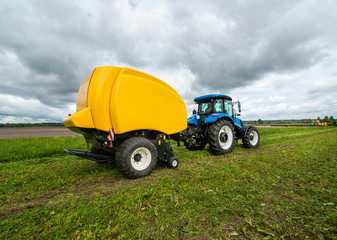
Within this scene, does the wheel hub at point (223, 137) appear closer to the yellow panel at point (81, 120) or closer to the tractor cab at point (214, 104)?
the tractor cab at point (214, 104)

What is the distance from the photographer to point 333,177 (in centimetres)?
352

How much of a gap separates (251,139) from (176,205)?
728 cm

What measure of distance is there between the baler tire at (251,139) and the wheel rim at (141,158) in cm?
568

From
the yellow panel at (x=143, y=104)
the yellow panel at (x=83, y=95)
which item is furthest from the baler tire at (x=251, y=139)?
the yellow panel at (x=83, y=95)

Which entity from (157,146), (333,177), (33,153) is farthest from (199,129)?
(33,153)

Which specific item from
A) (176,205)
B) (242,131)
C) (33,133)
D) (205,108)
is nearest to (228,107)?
(205,108)

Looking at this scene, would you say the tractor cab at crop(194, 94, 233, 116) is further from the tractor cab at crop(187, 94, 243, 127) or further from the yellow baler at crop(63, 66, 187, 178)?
the yellow baler at crop(63, 66, 187, 178)

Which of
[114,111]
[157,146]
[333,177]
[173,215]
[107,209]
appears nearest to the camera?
[173,215]

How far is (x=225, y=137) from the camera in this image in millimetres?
6891

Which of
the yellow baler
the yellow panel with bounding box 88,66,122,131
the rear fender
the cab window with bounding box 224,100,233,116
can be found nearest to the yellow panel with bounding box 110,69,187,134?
the yellow baler

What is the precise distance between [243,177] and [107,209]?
2962 mm

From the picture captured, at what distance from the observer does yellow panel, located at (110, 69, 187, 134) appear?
3819mm

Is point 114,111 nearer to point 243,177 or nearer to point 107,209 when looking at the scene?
point 107,209

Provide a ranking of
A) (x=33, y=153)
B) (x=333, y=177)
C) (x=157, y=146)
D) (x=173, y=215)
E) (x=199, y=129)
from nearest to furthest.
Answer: (x=173, y=215) < (x=333, y=177) < (x=157, y=146) < (x=33, y=153) < (x=199, y=129)
